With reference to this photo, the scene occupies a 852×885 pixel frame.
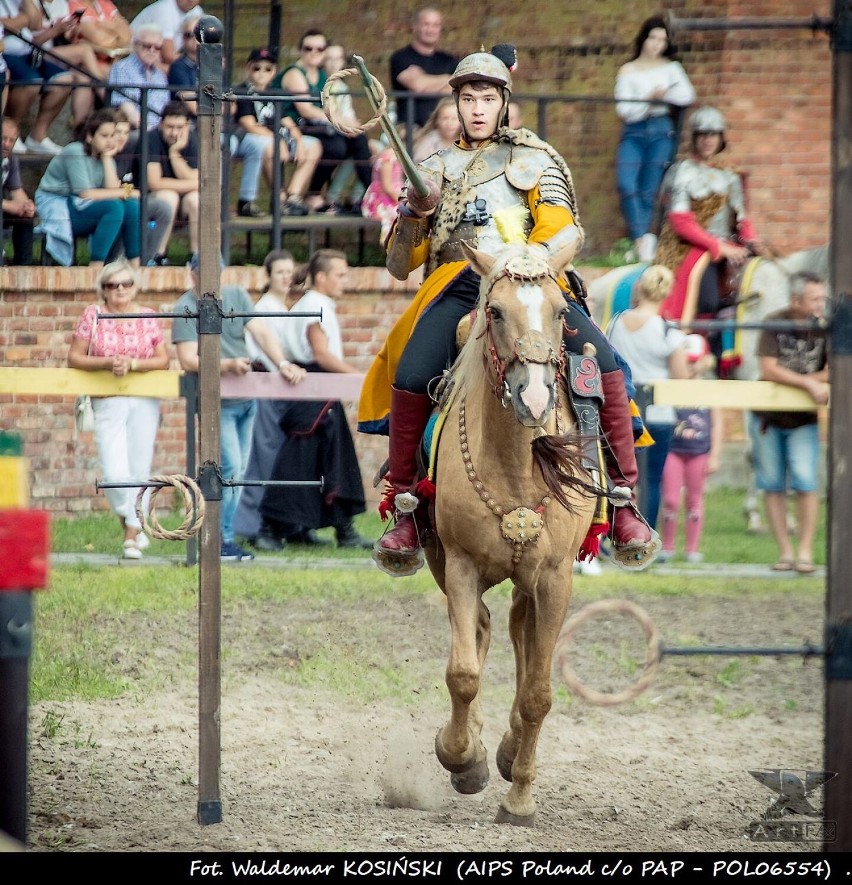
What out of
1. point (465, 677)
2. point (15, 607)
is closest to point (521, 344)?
point (465, 677)

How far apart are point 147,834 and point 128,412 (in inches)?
190

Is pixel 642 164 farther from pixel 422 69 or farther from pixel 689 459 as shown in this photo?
pixel 689 459

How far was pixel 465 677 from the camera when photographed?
21.1ft

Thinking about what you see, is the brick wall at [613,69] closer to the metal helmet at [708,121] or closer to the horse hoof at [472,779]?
the metal helmet at [708,121]

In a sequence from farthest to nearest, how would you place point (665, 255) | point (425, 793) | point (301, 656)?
point (665, 255), point (301, 656), point (425, 793)

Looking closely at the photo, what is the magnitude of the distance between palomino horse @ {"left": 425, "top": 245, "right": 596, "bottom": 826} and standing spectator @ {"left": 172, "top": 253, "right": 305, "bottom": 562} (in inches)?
169

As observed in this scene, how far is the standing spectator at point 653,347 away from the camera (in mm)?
10938

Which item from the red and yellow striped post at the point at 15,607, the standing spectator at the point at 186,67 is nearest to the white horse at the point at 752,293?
the standing spectator at the point at 186,67

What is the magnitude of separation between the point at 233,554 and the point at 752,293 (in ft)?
15.8

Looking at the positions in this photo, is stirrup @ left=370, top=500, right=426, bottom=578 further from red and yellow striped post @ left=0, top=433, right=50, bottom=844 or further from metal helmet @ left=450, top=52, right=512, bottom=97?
red and yellow striped post @ left=0, top=433, right=50, bottom=844
